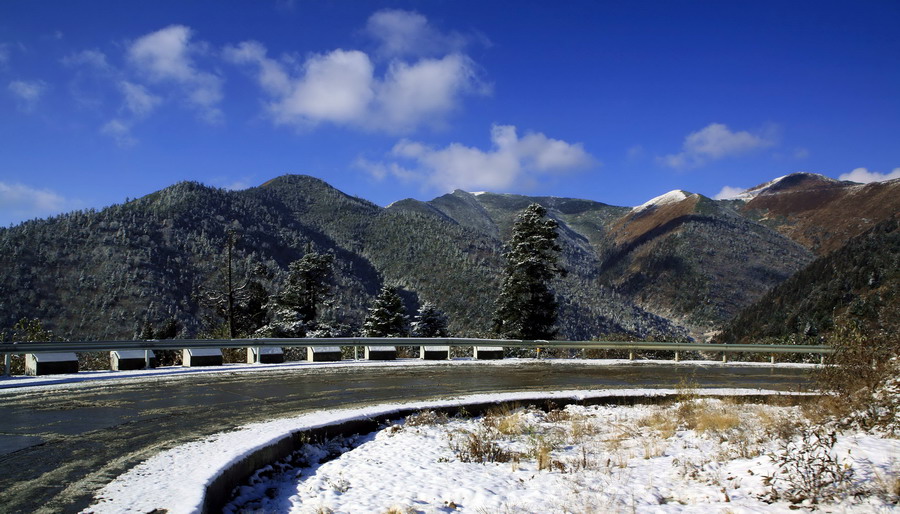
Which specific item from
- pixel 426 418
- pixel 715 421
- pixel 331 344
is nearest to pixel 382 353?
pixel 331 344

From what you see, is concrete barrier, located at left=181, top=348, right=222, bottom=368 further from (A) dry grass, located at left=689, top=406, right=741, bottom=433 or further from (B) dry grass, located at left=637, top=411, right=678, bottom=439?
(A) dry grass, located at left=689, top=406, right=741, bottom=433

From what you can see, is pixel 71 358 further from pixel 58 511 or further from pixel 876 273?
pixel 876 273

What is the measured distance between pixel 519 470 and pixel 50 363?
13.9m

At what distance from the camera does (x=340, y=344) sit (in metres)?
21.1

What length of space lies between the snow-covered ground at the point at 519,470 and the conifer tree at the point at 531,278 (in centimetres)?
2412

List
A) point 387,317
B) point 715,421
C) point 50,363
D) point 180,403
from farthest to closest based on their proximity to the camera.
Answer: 1. point 387,317
2. point 50,363
3. point 180,403
4. point 715,421

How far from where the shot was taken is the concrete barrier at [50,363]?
14.9 m

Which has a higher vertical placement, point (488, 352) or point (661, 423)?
point (488, 352)

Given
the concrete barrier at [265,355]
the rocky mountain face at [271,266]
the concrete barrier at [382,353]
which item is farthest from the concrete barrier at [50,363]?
the rocky mountain face at [271,266]

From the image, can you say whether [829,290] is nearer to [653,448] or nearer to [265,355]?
[265,355]

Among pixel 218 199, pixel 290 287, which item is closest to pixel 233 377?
pixel 290 287

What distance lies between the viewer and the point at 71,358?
51.2ft

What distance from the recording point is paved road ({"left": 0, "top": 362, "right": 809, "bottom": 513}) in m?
6.26

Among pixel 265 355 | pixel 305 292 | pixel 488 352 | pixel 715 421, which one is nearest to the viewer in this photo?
pixel 715 421
